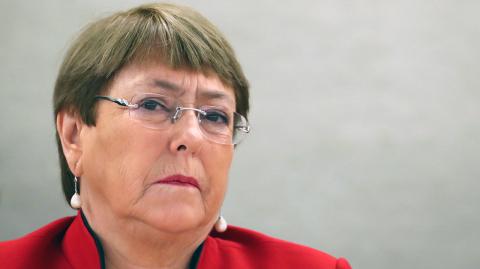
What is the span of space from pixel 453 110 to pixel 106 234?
137 centimetres

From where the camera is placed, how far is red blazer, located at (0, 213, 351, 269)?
140 cm

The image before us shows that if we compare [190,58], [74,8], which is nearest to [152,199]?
[190,58]

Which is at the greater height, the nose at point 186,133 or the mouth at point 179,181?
the nose at point 186,133

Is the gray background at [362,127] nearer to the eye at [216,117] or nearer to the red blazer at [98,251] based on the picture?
the red blazer at [98,251]

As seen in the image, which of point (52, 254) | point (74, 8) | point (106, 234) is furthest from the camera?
point (74, 8)

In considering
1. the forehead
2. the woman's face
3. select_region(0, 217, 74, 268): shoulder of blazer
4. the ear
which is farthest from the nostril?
select_region(0, 217, 74, 268): shoulder of blazer

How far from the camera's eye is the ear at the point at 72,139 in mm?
1407

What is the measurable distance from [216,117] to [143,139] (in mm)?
225

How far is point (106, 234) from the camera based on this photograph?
1.37 m

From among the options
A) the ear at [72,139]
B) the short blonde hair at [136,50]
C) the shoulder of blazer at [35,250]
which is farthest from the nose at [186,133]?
the shoulder of blazer at [35,250]

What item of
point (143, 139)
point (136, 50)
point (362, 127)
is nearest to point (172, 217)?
point (143, 139)

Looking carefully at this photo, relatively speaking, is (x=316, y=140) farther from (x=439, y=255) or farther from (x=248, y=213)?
(x=439, y=255)

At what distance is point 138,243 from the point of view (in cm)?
133

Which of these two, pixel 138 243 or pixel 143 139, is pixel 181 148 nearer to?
pixel 143 139
